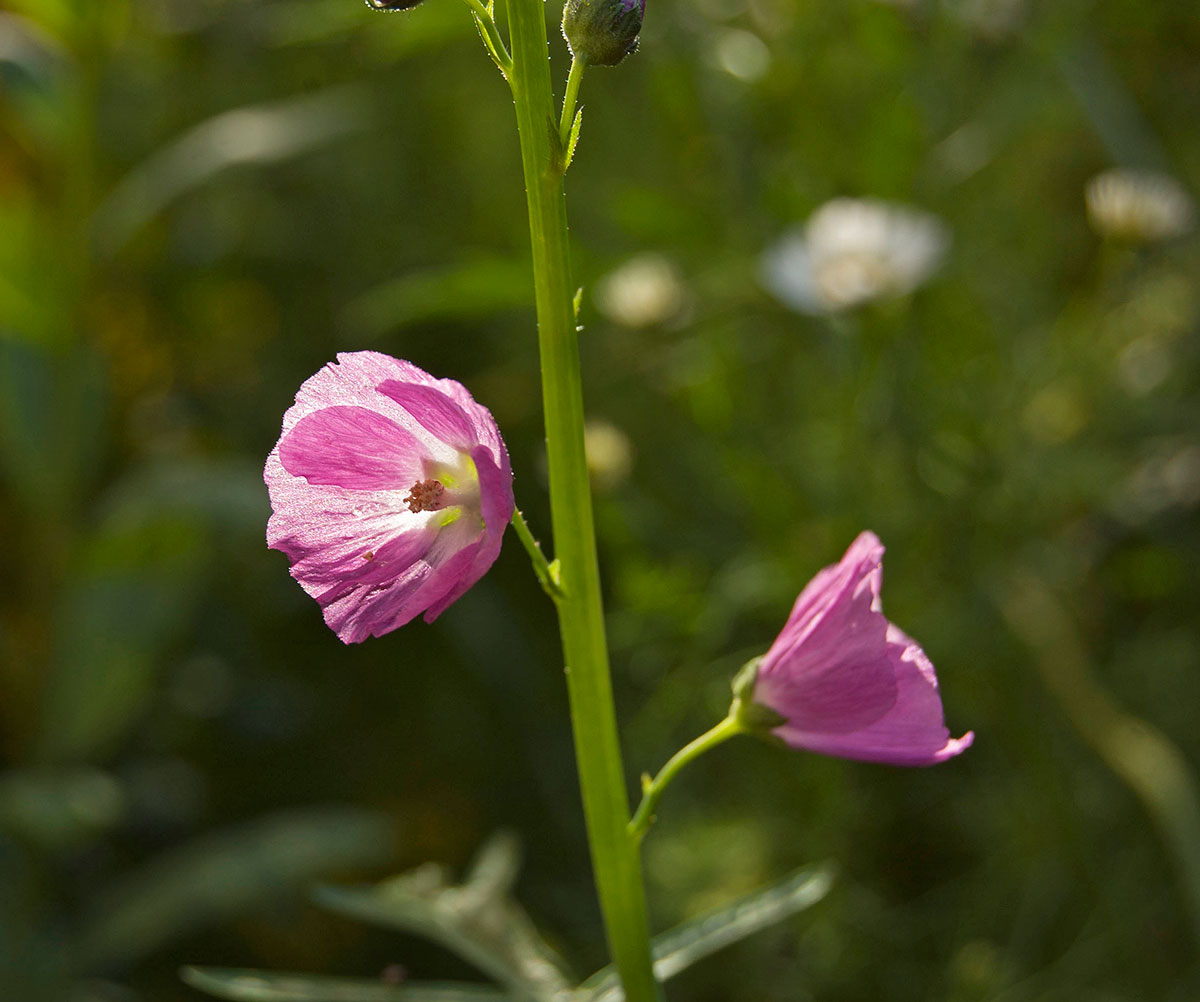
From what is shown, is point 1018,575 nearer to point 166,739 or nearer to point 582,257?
point 582,257

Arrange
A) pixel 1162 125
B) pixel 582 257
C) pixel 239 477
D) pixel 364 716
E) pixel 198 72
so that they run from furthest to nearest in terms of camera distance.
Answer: pixel 198 72 < pixel 1162 125 < pixel 364 716 < pixel 239 477 < pixel 582 257

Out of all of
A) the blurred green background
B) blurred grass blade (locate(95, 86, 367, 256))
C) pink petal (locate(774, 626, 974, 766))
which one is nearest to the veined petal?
pink petal (locate(774, 626, 974, 766))

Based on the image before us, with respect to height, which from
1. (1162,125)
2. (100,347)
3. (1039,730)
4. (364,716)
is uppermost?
(100,347)

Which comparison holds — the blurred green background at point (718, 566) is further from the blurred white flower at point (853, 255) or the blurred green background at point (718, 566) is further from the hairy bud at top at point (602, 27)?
the hairy bud at top at point (602, 27)

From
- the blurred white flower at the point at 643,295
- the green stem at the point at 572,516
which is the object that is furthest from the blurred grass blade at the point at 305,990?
the blurred white flower at the point at 643,295

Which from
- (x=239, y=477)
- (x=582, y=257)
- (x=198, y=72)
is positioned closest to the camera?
(x=582, y=257)

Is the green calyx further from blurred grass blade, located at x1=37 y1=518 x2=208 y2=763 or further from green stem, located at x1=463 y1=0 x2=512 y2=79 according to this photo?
blurred grass blade, located at x1=37 y1=518 x2=208 y2=763

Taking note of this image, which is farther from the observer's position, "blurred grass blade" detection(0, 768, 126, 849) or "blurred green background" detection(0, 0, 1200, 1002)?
"blurred green background" detection(0, 0, 1200, 1002)

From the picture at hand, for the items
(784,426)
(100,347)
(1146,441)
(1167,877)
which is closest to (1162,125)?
(1146,441)
